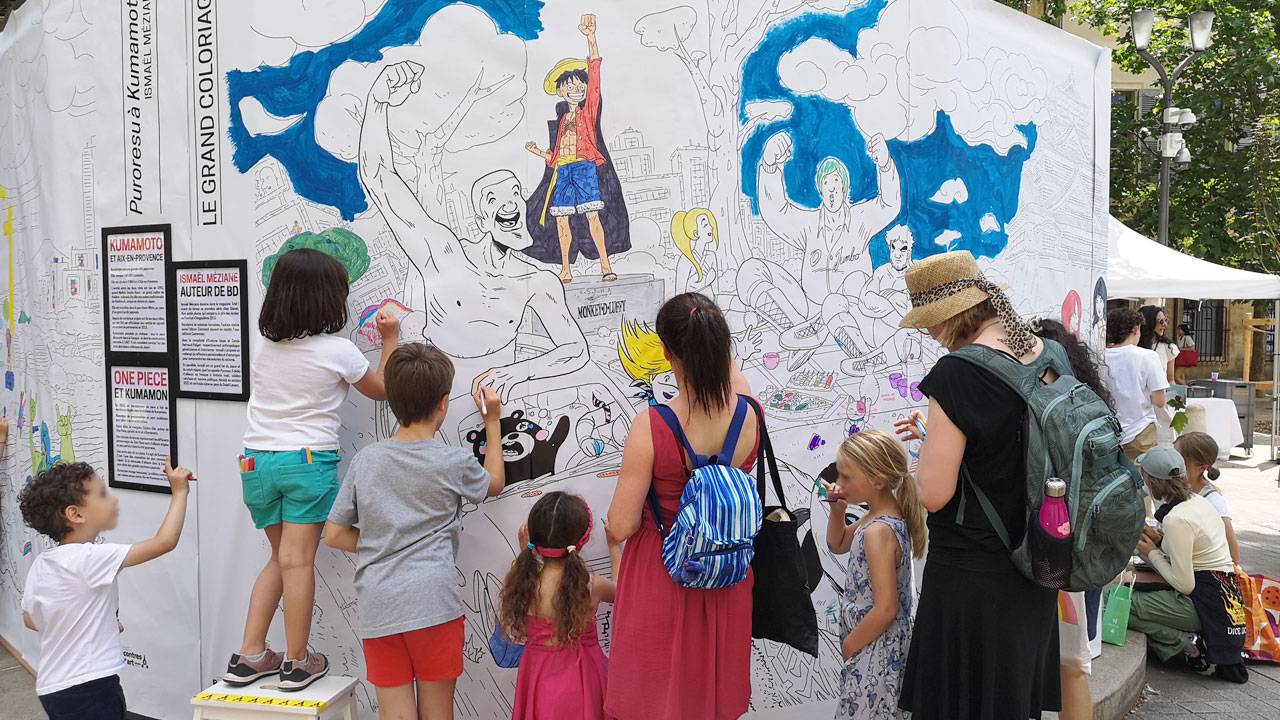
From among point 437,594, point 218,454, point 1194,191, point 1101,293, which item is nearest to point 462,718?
point 437,594

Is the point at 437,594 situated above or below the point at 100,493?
below

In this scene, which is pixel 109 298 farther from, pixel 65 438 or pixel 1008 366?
pixel 1008 366

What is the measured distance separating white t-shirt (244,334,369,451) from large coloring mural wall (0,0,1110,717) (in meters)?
0.31

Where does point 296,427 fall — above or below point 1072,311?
below

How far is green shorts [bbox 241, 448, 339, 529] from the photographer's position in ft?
11.9

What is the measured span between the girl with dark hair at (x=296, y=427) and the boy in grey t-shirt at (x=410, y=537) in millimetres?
297

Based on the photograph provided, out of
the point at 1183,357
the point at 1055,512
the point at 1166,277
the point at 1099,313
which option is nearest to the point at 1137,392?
the point at 1099,313

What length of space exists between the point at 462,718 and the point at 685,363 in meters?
2.04

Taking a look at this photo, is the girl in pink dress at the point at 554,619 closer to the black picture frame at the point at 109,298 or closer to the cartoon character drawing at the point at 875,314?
the cartoon character drawing at the point at 875,314

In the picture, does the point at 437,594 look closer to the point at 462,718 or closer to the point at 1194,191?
the point at 462,718

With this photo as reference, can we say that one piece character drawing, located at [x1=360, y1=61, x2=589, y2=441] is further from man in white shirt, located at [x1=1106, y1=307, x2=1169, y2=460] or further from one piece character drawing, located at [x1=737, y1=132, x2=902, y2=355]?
man in white shirt, located at [x1=1106, y1=307, x2=1169, y2=460]

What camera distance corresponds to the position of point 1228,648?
17.1ft

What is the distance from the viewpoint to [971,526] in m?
2.88

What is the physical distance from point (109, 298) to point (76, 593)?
5.95 ft
